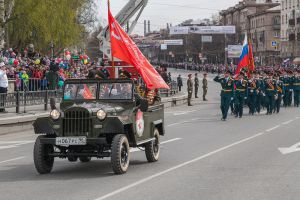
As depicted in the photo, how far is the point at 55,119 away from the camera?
12.9 m

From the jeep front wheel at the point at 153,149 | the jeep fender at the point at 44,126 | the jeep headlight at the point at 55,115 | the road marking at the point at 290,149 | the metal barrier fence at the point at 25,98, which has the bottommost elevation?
the road marking at the point at 290,149

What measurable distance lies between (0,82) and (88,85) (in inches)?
527

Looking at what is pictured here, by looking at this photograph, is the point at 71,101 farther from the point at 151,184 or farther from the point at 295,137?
the point at 295,137

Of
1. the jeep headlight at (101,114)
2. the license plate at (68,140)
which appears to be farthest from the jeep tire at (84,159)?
the jeep headlight at (101,114)

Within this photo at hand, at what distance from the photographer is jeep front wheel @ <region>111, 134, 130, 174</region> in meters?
12.5

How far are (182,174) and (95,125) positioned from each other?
1.72 metres

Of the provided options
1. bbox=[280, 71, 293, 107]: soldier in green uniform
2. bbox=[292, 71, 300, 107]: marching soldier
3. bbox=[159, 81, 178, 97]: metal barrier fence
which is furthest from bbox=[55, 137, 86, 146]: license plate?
bbox=[159, 81, 178, 97]: metal barrier fence

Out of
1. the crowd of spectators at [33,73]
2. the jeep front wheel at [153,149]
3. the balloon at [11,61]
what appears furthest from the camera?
the balloon at [11,61]

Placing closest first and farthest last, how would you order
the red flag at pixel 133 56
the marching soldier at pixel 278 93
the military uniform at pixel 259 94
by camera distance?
the red flag at pixel 133 56
the military uniform at pixel 259 94
the marching soldier at pixel 278 93

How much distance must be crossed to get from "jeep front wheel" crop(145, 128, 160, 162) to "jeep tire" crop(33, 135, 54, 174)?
7.01 ft

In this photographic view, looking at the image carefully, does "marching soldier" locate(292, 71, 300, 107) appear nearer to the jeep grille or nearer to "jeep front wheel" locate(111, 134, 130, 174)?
"jeep front wheel" locate(111, 134, 130, 174)

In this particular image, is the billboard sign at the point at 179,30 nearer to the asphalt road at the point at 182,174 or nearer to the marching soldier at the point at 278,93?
the marching soldier at the point at 278,93

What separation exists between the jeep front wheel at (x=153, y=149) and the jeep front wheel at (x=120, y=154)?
163 centimetres

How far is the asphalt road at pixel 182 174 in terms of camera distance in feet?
35.0
